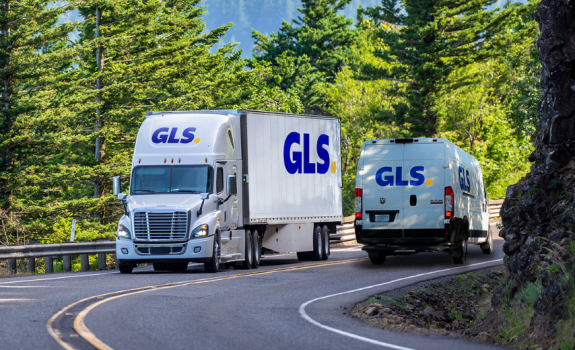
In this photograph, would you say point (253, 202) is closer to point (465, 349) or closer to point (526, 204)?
point (526, 204)

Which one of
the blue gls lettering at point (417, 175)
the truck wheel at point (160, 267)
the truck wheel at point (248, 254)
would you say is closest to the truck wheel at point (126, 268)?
the truck wheel at point (160, 267)

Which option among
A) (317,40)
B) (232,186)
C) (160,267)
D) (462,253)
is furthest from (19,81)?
(317,40)

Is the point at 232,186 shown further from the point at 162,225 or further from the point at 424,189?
the point at 424,189

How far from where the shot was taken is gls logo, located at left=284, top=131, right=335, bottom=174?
2078cm

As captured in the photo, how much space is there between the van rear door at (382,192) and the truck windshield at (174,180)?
3.90 meters

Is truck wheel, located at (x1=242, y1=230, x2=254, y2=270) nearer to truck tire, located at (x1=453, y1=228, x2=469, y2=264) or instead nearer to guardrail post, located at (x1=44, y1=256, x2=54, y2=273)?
guardrail post, located at (x1=44, y1=256, x2=54, y2=273)

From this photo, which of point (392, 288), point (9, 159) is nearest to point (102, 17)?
point (9, 159)

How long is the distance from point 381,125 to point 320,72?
19661 millimetres

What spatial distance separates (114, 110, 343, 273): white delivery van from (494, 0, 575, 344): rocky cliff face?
23.3 feet

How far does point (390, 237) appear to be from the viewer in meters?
17.6

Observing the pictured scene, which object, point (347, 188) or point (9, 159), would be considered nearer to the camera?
point (9, 159)

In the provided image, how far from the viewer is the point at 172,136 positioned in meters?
18.2

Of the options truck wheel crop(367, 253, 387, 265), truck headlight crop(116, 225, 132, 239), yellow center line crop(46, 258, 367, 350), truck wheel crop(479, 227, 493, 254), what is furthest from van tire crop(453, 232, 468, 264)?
truck headlight crop(116, 225, 132, 239)

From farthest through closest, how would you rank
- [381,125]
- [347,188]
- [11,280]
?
[347,188] < [381,125] < [11,280]
